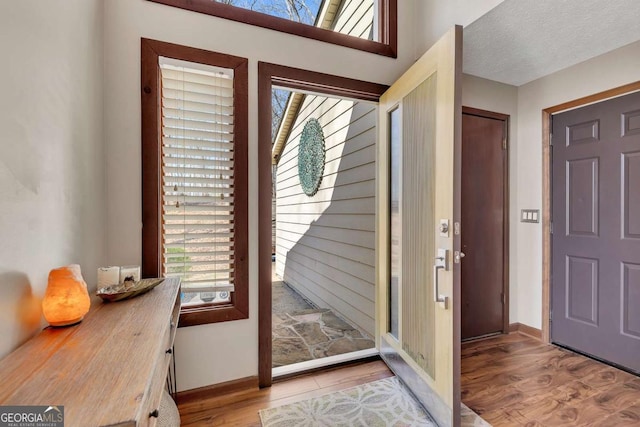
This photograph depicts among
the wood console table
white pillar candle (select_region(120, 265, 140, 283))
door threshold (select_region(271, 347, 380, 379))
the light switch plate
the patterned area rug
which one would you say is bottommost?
the patterned area rug

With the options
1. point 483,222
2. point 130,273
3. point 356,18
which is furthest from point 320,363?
point 356,18

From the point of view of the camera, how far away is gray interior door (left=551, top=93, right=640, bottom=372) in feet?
7.18

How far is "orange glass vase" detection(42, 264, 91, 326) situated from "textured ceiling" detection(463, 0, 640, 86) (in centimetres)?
255

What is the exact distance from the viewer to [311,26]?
2.12 m

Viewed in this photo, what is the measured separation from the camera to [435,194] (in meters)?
1.65

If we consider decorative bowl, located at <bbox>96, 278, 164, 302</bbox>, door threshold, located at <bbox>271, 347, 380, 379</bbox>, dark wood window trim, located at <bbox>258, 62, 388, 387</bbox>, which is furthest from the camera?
door threshold, located at <bbox>271, 347, 380, 379</bbox>

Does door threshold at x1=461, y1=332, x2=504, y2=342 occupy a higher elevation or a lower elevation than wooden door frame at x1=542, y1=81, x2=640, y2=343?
lower

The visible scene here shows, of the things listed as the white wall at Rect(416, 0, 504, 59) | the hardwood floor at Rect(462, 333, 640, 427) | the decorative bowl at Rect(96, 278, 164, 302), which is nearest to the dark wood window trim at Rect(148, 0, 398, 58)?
the white wall at Rect(416, 0, 504, 59)

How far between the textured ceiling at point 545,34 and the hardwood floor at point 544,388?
2.44 metres

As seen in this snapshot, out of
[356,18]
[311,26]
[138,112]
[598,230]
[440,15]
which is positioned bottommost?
[598,230]

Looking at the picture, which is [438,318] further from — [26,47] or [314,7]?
[314,7]

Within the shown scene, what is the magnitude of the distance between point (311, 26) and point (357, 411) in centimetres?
261

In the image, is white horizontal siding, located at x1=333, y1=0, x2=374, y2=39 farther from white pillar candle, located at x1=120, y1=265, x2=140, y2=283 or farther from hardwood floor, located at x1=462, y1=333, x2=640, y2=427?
hardwood floor, located at x1=462, y1=333, x2=640, y2=427

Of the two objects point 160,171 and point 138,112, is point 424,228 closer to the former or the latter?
point 160,171
